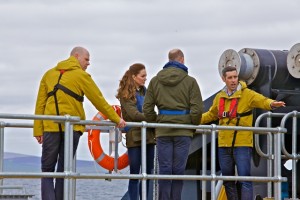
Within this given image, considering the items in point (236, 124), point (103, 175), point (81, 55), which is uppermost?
point (81, 55)

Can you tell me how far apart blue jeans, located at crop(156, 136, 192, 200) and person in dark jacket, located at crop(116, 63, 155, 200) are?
44 cm

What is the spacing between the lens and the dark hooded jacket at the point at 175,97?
9.01m

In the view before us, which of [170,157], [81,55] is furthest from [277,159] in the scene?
[81,55]

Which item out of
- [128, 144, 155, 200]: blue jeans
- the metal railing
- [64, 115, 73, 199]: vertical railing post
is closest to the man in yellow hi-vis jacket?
the metal railing

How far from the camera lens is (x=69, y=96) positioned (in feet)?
28.5

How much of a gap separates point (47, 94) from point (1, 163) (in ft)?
3.16

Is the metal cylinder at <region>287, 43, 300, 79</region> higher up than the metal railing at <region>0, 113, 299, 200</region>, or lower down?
higher up

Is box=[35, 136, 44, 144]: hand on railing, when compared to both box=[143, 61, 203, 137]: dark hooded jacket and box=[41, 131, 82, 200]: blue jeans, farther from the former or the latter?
box=[143, 61, 203, 137]: dark hooded jacket

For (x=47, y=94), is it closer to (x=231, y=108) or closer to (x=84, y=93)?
(x=84, y=93)

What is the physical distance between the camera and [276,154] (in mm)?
10047

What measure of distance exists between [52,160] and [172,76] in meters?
1.39

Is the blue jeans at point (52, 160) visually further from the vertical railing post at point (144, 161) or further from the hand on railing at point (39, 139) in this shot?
the vertical railing post at point (144, 161)

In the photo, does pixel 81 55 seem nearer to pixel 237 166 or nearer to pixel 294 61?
pixel 237 166

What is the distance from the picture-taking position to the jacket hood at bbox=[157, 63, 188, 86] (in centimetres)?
901
